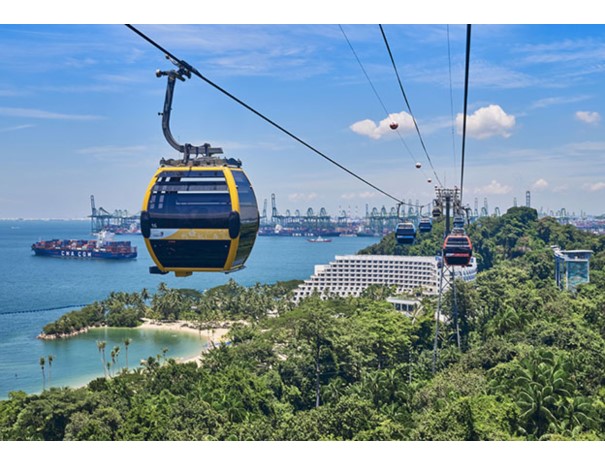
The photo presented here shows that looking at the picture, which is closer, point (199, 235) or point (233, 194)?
point (233, 194)

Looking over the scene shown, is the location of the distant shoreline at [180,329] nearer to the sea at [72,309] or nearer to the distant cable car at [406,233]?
the sea at [72,309]

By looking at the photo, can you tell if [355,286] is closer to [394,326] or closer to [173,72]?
[394,326]

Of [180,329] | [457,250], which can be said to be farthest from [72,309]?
[457,250]

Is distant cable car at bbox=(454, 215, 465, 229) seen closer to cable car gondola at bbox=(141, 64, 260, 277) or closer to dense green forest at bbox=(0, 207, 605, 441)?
dense green forest at bbox=(0, 207, 605, 441)

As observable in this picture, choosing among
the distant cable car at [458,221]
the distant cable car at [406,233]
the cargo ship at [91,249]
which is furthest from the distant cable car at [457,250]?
the cargo ship at [91,249]

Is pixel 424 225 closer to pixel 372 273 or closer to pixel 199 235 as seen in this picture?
pixel 199 235

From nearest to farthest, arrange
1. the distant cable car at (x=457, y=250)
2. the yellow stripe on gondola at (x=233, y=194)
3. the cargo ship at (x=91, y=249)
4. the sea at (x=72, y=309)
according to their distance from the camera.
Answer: the yellow stripe on gondola at (x=233, y=194) < the distant cable car at (x=457, y=250) < the sea at (x=72, y=309) < the cargo ship at (x=91, y=249)

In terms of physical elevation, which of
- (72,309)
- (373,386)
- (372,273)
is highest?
(372,273)
